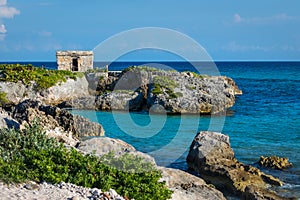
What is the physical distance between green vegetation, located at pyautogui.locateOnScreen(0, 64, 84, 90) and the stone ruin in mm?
6474

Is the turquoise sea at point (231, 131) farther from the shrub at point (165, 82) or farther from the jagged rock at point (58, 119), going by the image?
the shrub at point (165, 82)

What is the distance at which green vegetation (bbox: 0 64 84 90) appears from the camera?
40.1m

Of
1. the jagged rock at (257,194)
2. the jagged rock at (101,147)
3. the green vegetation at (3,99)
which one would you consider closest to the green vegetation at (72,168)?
the jagged rock at (101,147)

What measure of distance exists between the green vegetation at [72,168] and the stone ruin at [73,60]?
3825 cm

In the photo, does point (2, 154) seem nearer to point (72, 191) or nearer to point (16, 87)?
point (72, 191)

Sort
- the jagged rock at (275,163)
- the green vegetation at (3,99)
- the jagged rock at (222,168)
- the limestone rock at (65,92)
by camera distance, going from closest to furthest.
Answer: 1. the jagged rock at (222,168)
2. the jagged rock at (275,163)
3. the green vegetation at (3,99)
4. the limestone rock at (65,92)

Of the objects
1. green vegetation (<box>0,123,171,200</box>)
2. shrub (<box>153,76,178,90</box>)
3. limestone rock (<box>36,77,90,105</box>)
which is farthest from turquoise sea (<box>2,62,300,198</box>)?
green vegetation (<box>0,123,171,200</box>)

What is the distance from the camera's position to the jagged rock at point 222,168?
613 inches

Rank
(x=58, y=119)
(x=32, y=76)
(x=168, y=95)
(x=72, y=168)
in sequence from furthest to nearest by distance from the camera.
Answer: (x=32, y=76) → (x=168, y=95) → (x=58, y=119) → (x=72, y=168)

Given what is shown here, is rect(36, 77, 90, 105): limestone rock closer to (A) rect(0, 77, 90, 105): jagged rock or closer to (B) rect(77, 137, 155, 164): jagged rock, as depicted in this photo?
(A) rect(0, 77, 90, 105): jagged rock

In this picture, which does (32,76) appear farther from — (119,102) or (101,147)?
(101,147)

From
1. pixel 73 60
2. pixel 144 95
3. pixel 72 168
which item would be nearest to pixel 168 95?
pixel 144 95

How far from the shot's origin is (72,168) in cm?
1059

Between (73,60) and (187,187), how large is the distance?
129 ft
